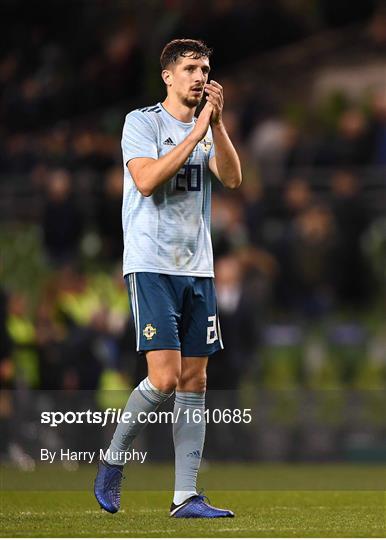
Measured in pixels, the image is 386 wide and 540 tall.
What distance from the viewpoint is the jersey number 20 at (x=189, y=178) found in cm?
563

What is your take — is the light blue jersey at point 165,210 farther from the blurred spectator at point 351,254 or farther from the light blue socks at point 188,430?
the blurred spectator at point 351,254

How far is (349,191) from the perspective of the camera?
1347cm

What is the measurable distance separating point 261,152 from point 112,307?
328cm

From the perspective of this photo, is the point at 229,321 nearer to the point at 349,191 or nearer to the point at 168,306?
the point at 349,191

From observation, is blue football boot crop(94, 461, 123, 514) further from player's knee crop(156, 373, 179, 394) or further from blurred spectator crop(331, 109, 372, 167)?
blurred spectator crop(331, 109, 372, 167)

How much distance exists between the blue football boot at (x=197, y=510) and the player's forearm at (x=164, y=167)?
51.6 inches

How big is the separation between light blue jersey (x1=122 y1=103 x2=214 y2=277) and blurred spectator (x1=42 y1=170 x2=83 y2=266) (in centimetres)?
803

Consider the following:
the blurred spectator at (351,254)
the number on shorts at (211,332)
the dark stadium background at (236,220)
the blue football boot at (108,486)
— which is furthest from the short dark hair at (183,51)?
the blurred spectator at (351,254)

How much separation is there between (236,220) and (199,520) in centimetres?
789

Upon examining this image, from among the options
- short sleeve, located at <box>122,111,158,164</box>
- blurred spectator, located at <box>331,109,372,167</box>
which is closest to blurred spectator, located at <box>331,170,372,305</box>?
blurred spectator, located at <box>331,109,372,167</box>

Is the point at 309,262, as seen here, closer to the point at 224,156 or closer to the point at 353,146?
the point at 353,146

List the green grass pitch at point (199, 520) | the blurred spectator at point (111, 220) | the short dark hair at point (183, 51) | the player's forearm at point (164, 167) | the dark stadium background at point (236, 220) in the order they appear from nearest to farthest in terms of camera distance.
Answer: the green grass pitch at point (199, 520) < the player's forearm at point (164, 167) < the short dark hair at point (183, 51) < the dark stadium background at point (236, 220) < the blurred spectator at point (111, 220)

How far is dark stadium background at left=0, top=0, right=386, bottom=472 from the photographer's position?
36.2 feet

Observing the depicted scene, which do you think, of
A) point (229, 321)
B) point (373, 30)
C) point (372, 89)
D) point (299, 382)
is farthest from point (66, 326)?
point (373, 30)
